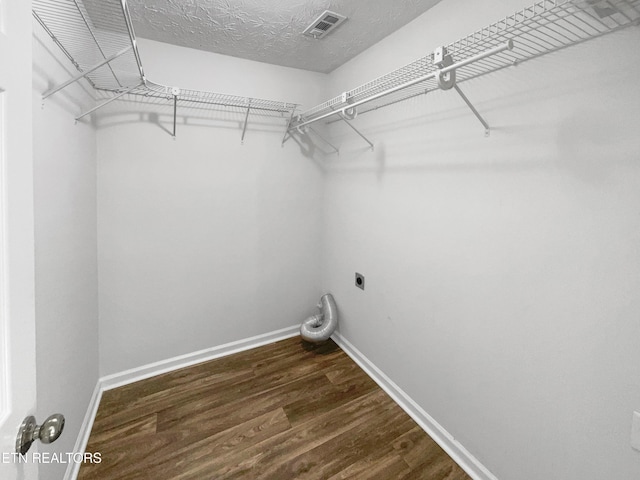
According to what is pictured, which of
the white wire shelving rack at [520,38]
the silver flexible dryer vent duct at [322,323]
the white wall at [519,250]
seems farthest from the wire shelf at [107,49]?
the silver flexible dryer vent duct at [322,323]

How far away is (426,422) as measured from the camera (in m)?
1.79

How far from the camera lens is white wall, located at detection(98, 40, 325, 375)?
6.59 feet

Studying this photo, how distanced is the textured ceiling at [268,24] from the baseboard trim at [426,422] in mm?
2287

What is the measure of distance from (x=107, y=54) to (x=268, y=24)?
894 mm

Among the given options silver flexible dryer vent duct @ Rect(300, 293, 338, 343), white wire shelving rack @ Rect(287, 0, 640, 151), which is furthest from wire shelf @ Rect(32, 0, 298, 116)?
silver flexible dryer vent duct @ Rect(300, 293, 338, 343)

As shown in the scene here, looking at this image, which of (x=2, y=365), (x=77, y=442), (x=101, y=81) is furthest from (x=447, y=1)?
(x=77, y=442)

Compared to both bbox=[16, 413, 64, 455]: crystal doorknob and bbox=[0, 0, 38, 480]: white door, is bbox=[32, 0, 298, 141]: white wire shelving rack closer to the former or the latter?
bbox=[0, 0, 38, 480]: white door

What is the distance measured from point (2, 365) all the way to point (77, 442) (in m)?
1.45

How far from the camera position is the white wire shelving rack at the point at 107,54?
114cm

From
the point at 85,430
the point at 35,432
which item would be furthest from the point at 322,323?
the point at 35,432

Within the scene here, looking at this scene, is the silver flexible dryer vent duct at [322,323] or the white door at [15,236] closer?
the white door at [15,236]

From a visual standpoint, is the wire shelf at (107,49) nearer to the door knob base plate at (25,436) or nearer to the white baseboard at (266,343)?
the door knob base plate at (25,436)

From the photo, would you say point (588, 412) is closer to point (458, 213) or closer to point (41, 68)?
point (458, 213)

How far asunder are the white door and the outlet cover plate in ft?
5.47
